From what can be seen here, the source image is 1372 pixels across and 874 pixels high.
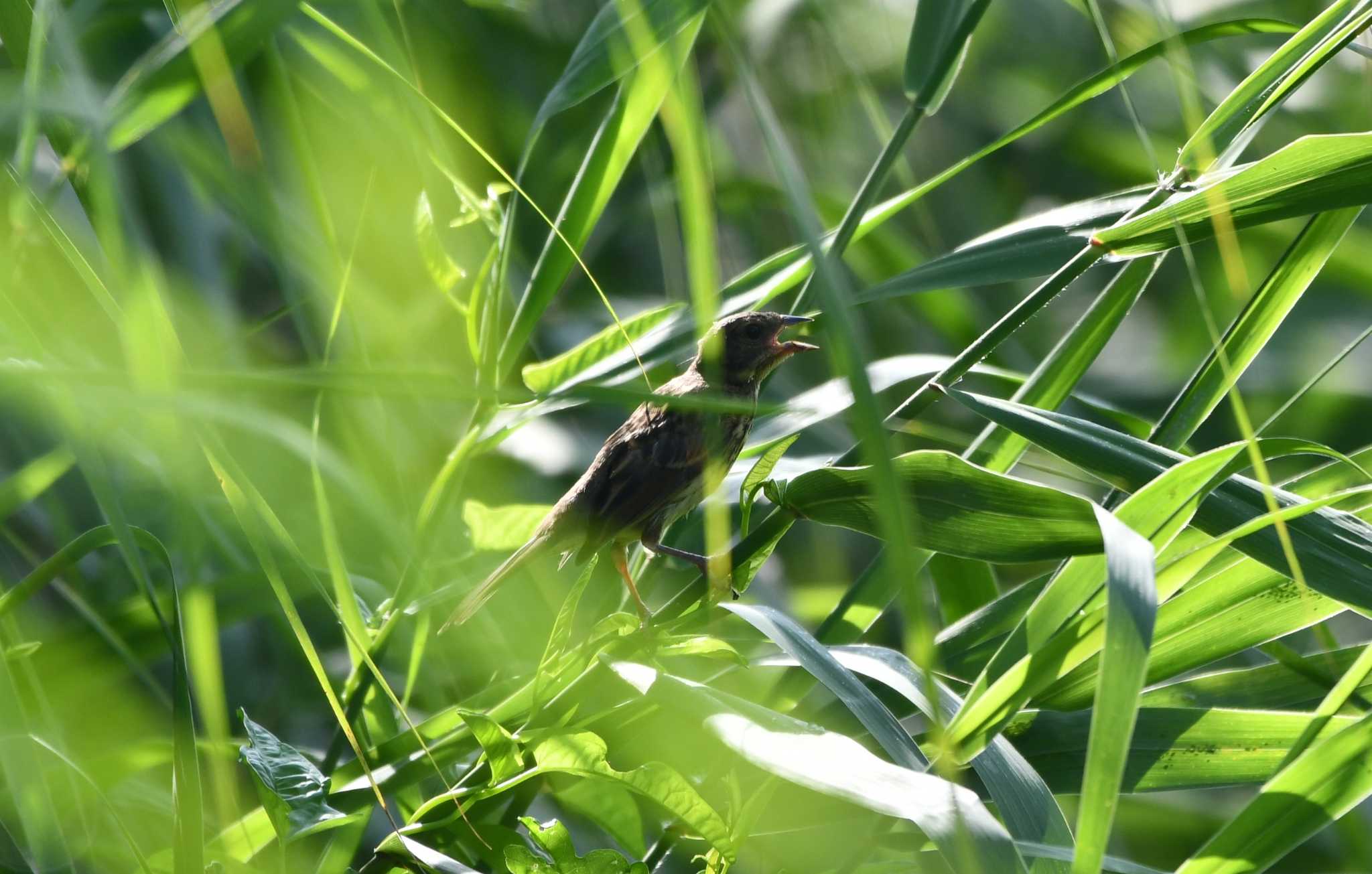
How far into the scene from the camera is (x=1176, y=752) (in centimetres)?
142

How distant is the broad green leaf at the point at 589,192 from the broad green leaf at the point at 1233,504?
629 mm

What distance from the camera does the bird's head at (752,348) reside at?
250 cm

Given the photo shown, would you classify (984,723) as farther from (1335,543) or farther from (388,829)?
(388,829)

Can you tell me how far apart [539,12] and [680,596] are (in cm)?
280

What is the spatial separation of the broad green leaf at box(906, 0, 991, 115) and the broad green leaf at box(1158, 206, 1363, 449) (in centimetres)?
51

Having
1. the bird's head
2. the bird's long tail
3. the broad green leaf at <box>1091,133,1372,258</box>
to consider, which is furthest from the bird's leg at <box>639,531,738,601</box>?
the broad green leaf at <box>1091,133,1372,258</box>

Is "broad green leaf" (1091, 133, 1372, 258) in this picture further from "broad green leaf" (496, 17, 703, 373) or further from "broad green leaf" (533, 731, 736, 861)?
"broad green leaf" (533, 731, 736, 861)

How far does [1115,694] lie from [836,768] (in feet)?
0.99

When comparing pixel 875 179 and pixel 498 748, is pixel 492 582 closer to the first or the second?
pixel 498 748

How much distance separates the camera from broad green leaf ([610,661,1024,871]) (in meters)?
1.01

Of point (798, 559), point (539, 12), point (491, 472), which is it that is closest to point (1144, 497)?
point (491, 472)

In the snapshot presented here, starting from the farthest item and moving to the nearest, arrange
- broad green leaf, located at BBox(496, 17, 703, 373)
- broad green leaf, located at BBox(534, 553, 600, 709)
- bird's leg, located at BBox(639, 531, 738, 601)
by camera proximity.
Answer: bird's leg, located at BBox(639, 531, 738, 601)
broad green leaf, located at BBox(496, 17, 703, 373)
broad green leaf, located at BBox(534, 553, 600, 709)

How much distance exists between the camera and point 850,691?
1.20 metres

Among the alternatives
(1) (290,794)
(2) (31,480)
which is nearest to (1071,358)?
(1) (290,794)
